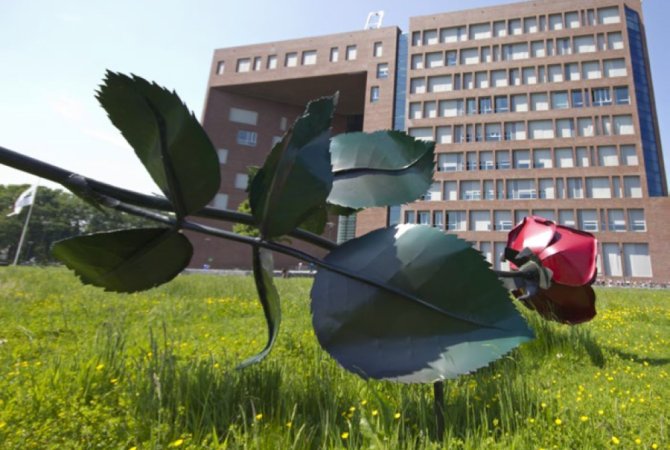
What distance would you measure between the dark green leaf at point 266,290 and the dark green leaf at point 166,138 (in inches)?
3.9

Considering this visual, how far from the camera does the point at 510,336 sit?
44 centimetres

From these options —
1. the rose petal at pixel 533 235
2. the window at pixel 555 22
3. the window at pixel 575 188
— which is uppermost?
the window at pixel 555 22

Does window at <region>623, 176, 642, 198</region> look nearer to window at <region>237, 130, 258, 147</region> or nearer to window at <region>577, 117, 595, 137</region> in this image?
window at <region>577, 117, 595, 137</region>

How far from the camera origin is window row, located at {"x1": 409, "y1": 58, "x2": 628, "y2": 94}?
34.1m

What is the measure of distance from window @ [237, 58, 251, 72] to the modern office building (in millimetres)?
151

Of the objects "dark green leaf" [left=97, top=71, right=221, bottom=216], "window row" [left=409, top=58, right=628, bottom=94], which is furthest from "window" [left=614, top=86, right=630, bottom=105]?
"dark green leaf" [left=97, top=71, right=221, bottom=216]

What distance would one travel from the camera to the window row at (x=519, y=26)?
3516 cm

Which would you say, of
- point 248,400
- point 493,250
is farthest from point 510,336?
point 493,250

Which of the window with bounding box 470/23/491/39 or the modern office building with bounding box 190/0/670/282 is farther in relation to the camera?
the window with bounding box 470/23/491/39

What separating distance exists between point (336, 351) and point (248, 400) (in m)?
1.16

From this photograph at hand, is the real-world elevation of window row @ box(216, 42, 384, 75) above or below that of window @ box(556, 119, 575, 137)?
above

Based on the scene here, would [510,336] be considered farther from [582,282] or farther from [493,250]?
[493,250]

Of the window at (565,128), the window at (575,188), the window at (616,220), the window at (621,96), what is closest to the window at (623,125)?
the window at (621,96)

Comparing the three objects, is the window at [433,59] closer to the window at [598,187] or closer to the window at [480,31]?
the window at [480,31]
